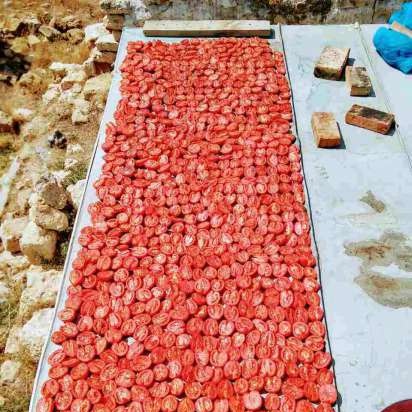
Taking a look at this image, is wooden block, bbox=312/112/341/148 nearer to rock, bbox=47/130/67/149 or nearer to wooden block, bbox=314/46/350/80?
wooden block, bbox=314/46/350/80

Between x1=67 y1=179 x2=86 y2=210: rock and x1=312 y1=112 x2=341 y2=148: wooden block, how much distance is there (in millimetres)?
2401

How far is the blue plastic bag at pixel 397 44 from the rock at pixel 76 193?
3.74m

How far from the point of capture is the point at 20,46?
770cm

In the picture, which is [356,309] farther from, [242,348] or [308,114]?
[308,114]

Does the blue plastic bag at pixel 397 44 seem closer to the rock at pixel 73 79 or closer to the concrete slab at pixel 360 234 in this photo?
the concrete slab at pixel 360 234

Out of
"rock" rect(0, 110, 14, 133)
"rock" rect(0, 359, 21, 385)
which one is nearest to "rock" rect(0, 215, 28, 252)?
"rock" rect(0, 359, 21, 385)

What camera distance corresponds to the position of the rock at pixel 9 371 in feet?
12.2

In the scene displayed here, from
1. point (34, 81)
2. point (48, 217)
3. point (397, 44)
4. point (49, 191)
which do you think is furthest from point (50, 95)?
point (397, 44)

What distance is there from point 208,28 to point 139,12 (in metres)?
0.97

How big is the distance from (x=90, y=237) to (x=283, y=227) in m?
1.57

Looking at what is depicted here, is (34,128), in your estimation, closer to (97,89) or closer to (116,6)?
(97,89)

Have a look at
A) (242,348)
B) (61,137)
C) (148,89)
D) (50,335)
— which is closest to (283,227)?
(242,348)

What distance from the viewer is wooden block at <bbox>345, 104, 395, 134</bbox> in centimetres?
446

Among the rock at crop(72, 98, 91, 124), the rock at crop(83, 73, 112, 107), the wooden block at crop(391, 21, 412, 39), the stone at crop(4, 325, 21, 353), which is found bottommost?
the stone at crop(4, 325, 21, 353)
